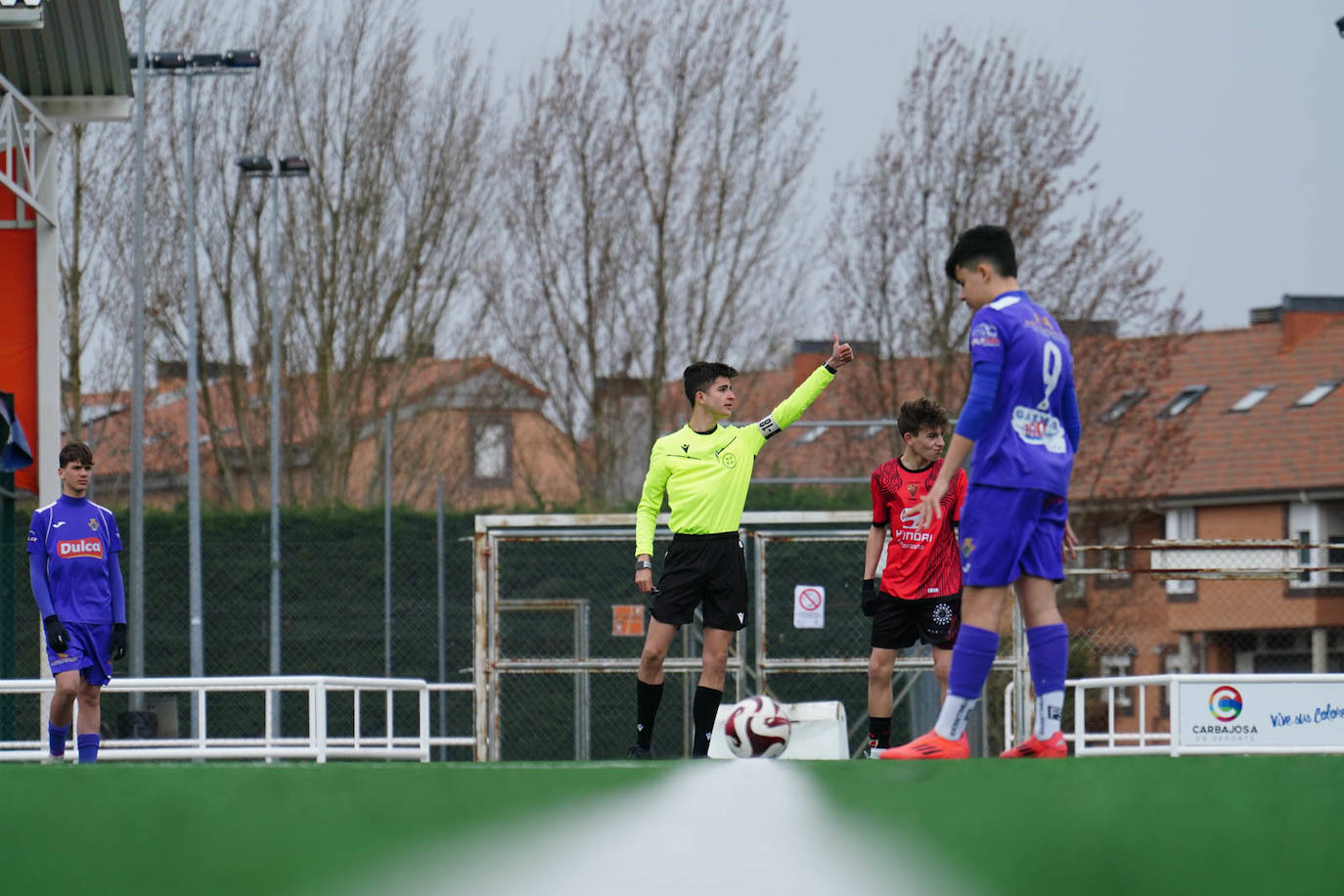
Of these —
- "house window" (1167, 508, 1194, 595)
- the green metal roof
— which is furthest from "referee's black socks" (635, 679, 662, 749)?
"house window" (1167, 508, 1194, 595)

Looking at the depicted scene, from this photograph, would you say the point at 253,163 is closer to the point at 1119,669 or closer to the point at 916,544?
the point at 1119,669

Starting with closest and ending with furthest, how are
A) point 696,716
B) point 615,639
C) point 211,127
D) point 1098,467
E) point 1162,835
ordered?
point 1162,835
point 696,716
point 615,639
point 1098,467
point 211,127

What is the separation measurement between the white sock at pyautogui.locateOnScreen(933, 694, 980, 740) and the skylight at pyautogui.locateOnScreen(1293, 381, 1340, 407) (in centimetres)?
3698

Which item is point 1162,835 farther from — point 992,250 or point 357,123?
point 357,123

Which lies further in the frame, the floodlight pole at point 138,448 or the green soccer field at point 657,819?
the floodlight pole at point 138,448

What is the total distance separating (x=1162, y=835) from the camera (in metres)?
4.52

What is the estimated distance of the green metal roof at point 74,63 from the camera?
49.9ft

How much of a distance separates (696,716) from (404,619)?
14973 millimetres

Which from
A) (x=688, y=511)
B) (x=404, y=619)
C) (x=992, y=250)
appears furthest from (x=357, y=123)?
(x=992, y=250)

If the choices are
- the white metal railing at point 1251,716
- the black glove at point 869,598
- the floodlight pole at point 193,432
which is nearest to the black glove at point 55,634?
the black glove at point 869,598

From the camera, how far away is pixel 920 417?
806 cm

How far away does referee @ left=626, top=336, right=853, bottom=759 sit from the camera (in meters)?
8.08

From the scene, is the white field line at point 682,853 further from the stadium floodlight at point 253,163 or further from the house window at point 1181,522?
the house window at point 1181,522

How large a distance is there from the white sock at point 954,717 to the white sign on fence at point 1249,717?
525cm
